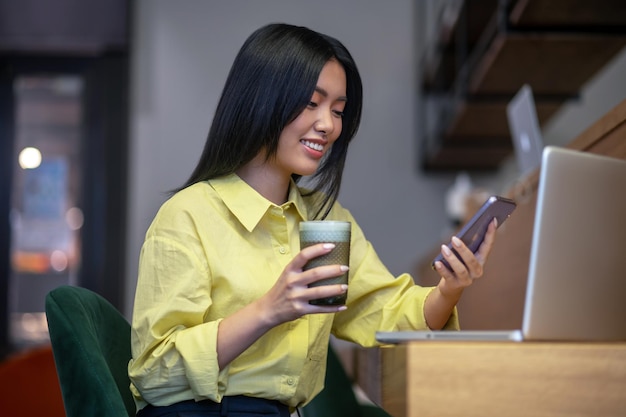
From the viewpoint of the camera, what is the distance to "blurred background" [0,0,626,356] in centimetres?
510

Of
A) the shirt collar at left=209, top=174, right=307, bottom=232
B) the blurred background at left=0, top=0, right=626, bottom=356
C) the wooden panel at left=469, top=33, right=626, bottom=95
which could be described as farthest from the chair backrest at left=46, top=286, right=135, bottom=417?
the blurred background at left=0, top=0, right=626, bottom=356

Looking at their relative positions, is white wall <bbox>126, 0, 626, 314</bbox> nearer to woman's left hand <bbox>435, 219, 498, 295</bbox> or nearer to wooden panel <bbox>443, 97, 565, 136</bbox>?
wooden panel <bbox>443, 97, 565, 136</bbox>

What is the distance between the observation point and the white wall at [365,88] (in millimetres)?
5109

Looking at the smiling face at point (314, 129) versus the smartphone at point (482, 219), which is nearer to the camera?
the smartphone at point (482, 219)

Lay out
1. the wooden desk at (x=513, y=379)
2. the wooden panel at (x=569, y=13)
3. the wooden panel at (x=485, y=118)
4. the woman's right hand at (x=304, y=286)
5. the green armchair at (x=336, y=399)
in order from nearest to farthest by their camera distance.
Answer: the wooden desk at (x=513, y=379)
the woman's right hand at (x=304, y=286)
the green armchair at (x=336, y=399)
the wooden panel at (x=569, y=13)
the wooden panel at (x=485, y=118)

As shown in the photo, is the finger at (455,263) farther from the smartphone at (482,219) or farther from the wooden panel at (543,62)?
the wooden panel at (543,62)

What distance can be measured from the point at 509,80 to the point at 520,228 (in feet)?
3.43

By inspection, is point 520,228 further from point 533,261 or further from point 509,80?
point 533,261

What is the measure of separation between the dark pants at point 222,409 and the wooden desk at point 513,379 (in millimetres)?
451

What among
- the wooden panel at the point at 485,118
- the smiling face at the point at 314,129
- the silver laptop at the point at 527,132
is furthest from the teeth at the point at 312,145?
the wooden panel at the point at 485,118

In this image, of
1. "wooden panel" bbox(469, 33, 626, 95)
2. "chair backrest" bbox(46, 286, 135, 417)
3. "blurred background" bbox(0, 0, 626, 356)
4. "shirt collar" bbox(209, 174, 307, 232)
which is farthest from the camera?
"blurred background" bbox(0, 0, 626, 356)

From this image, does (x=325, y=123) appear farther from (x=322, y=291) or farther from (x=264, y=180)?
(x=322, y=291)

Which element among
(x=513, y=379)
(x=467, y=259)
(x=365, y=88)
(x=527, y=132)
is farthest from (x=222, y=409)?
(x=365, y=88)

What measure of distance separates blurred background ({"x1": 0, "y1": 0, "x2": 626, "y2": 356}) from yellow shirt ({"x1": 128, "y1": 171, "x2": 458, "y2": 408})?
11.6 ft
